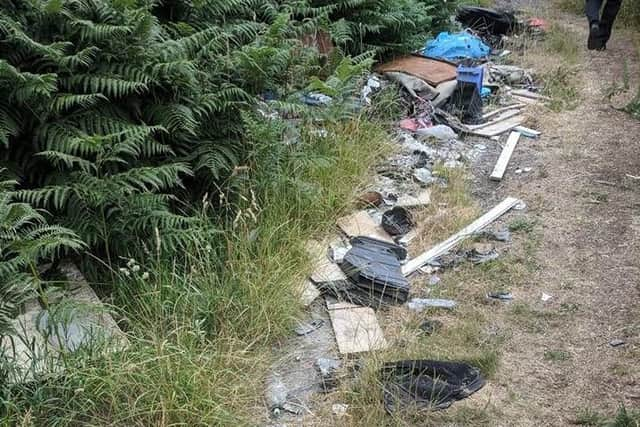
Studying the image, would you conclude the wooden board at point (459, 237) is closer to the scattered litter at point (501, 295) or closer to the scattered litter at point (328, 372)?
the scattered litter at point (501, 295)

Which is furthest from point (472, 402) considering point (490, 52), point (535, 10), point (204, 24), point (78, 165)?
point (535, 10)

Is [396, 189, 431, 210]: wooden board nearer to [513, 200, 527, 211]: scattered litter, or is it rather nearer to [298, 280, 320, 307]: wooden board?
[513, 200, 527, 211]: scattered litter

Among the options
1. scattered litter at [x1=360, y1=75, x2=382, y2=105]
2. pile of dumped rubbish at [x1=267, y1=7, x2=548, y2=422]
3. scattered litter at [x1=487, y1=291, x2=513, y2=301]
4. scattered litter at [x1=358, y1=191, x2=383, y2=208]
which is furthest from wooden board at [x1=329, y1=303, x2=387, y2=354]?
scattered litter at [x1=360, y1=75, x2=382, y2=105]

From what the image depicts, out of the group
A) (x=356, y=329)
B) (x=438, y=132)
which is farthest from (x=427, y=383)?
(x=438, y=132)

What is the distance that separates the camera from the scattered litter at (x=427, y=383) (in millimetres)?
2621

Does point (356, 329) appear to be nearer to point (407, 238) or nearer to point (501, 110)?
point (407, 238)

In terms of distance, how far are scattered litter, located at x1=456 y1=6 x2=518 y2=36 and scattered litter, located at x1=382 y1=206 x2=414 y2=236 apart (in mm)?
5068

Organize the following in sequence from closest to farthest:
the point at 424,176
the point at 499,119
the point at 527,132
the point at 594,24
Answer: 1. the point at 424,176
2. the point at 527,132
3. the point at 499,119
4. the point at 594,24

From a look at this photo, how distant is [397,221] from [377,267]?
0.64 m

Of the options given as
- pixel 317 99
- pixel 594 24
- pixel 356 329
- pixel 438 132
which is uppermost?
pixel 317 99

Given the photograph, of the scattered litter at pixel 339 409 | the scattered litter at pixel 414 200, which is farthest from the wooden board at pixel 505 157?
the scattered litter at pixel 339 409

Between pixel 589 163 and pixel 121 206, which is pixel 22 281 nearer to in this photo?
pixel 121 206

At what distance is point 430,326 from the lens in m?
3.15

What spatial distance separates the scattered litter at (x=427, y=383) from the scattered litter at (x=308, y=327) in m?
0.52
